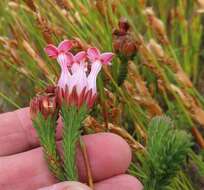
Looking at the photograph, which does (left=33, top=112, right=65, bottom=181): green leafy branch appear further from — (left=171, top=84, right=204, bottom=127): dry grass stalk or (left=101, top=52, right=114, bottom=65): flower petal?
(left=171, top=84, right=204, bottom=127): dry grass stalk

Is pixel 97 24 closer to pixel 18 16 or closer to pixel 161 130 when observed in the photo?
pixel 18 16

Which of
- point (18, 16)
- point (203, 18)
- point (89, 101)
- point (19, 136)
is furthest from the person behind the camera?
point (203, 18)

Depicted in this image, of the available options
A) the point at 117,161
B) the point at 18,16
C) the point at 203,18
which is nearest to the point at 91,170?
the point at 117,161

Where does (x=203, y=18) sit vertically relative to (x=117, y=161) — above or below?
above

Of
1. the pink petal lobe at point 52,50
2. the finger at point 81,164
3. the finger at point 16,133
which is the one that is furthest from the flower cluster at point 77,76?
the finger at point 16,133

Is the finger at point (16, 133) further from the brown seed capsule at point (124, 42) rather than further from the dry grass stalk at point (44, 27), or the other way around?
the brown seed capsule at point (124, 42)
